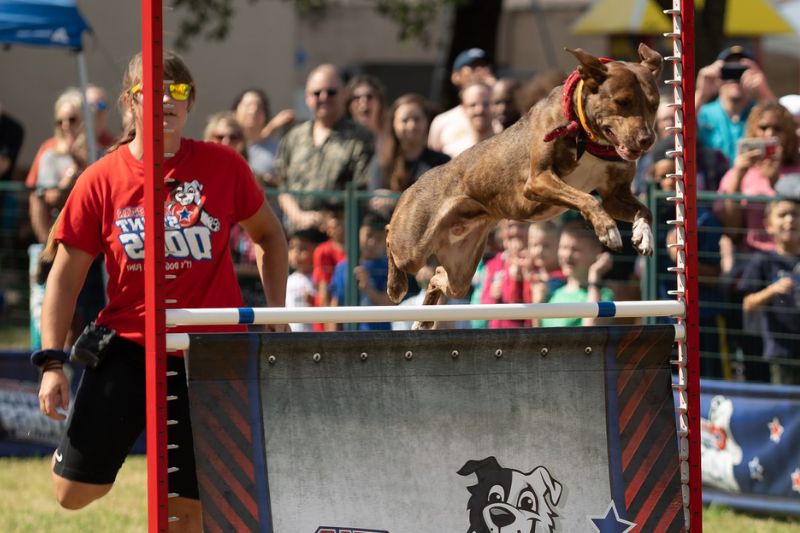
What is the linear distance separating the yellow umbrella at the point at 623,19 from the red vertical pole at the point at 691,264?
41.9ft

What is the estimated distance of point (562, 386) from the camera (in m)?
4.23

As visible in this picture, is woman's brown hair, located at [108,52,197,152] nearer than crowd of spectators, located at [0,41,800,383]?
Yes

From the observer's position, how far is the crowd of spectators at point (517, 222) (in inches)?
312

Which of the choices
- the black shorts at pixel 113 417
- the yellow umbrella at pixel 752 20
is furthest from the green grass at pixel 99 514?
the yellow umbrella at pixel 752 20

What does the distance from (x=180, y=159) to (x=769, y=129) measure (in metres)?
4.64

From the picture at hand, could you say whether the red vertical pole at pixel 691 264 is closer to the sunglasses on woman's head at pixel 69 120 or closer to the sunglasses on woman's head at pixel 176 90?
the sunglasses on woman's head at pixel 176 90

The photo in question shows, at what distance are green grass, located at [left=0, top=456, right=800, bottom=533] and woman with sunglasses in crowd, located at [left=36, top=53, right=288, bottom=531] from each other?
231cm

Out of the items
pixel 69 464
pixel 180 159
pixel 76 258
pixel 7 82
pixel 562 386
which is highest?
pixel 7 82

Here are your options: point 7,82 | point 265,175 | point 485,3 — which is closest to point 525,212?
point 265,175

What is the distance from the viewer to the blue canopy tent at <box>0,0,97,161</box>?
31.3ft

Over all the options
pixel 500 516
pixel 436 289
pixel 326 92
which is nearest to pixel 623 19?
pixel 326 92

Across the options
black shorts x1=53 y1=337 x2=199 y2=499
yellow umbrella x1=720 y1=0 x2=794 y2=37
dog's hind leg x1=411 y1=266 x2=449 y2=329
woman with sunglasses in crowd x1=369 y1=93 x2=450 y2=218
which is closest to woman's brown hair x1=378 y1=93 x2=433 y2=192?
woman with sunglasses in crowd x1=369 y1=93 x2=450 y2=218

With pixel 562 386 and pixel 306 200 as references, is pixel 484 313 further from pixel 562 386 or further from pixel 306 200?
pixel 306 200

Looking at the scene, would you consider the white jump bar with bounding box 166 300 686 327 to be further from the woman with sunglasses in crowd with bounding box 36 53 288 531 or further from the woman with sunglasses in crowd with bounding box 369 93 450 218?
the woman with sunglasses in crowd with bounding box 369 93 450 218
